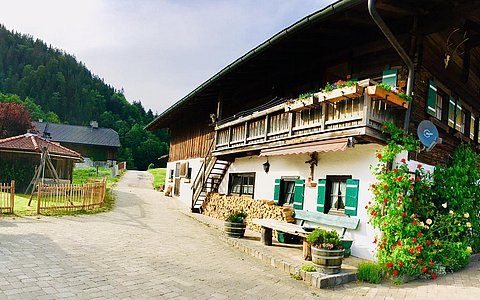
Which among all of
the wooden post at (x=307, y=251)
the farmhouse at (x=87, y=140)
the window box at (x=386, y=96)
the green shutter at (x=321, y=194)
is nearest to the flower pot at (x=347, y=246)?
the wooden post at (x=307, y=251)

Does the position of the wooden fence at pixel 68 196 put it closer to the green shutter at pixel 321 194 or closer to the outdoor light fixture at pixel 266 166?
the outdoor light fixture at pixel 266 166

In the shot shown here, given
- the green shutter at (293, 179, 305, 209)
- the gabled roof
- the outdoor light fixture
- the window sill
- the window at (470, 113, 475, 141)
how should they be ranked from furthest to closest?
the gabled roof, the outdoor light fixture, the window at (470, 113, 475, 141), the green shutter at (293, 179, 305, 209), the window sill

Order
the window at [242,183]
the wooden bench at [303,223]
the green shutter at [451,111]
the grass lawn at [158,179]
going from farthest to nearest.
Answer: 1. the grass lawn at [158,179]
2. the window at [242,183]
3. the green shutter at [451,111]
4. the wooden bench at [303,223]

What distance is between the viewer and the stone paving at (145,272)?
536 centimetres

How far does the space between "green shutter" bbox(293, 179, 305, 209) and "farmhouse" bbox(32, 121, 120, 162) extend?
178 ft

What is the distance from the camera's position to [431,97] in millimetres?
8648

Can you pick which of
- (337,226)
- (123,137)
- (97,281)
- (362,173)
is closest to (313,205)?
(337,226)

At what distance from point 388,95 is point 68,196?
11497 mm

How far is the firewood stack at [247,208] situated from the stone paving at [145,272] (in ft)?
6.36

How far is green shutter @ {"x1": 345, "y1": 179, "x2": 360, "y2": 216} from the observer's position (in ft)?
27.3

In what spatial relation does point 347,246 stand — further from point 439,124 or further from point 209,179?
point 209,179

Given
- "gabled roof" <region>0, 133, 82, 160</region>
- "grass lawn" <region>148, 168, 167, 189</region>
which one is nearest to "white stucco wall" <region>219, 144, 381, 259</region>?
"gabled roof" <region>0, 133, 82, 160</region>

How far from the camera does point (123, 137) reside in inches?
2835

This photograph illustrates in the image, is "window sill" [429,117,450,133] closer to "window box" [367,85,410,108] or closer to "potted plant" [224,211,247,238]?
"window box" [367,85,410,108]
